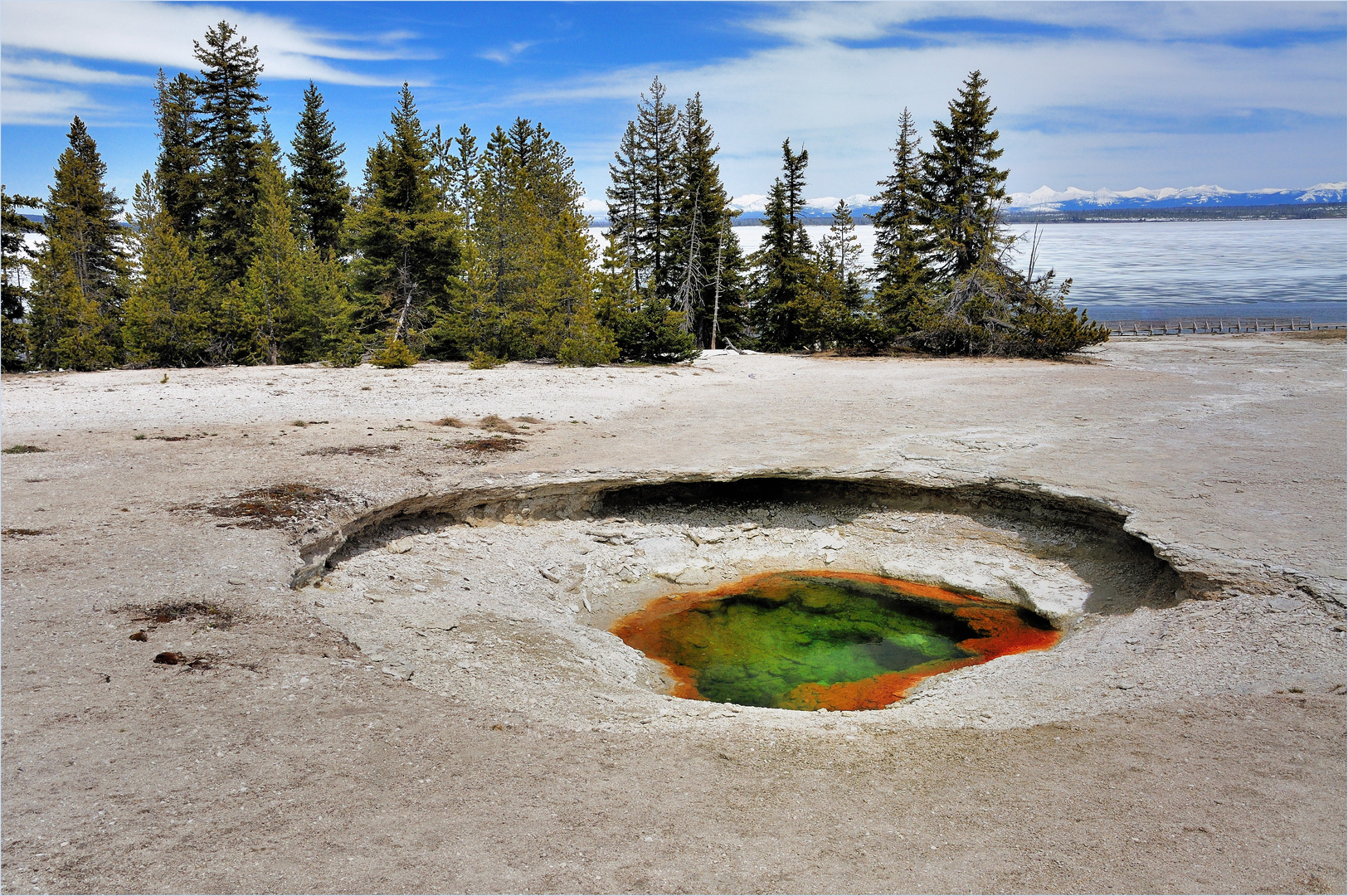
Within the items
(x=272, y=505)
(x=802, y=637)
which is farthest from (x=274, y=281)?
(x=802, y=637)

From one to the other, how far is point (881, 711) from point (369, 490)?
8.11 meters

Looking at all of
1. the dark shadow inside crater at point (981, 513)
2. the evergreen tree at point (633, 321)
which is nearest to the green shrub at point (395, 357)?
the evergreen tree at point (633, 321)

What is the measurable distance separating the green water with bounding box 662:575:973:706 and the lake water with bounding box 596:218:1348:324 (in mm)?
25384

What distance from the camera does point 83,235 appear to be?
1341 inches

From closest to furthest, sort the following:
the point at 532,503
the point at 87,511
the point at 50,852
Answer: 1. the point at 50,852
2. the point at 87,511
3. the point at 532,503

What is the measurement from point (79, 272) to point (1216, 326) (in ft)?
215

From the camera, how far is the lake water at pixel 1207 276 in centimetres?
6812

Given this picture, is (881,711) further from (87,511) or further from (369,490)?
(87,511)

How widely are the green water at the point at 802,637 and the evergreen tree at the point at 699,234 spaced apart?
83.7 feet

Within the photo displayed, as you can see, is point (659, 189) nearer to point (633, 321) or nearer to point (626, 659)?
point (633, 321)

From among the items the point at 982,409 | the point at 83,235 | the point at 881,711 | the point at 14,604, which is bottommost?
the point at 881,711

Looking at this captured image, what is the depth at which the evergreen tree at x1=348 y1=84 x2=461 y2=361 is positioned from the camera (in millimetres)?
30859

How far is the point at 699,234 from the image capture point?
37625 millimetres

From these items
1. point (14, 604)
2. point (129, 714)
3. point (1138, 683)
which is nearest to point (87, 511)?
point (14, 604)
